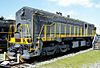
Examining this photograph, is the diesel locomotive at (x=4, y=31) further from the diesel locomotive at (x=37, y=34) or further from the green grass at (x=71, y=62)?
the green grass at (x=71, y=62)

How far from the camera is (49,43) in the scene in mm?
17734

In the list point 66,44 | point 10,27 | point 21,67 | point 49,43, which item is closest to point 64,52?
point 66,44

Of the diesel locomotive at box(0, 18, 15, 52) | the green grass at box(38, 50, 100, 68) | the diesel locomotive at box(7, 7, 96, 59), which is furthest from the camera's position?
the diesel locomotive at box(0, 18, 15, 52)

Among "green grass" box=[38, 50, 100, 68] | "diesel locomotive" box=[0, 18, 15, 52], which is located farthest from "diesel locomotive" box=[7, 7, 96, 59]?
"diesel locomotive" box=[0, 18, 15, 52]

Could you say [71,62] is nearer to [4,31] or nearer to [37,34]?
[37,34]

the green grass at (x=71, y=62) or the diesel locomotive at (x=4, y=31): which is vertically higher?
the diesel locomotive at (x=4, y=31)

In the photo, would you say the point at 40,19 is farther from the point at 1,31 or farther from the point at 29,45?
the point at 1,31

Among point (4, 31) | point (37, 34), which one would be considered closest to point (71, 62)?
point (37, 34)

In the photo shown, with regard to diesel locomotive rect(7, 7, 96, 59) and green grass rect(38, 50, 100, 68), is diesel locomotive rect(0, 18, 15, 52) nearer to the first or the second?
diesel locomotive rect(7, 7, 96, 59)

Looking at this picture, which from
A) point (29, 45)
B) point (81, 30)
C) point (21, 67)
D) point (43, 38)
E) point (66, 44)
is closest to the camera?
point (21, 67)

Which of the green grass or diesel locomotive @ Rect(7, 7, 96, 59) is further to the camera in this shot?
diesel locomotive @ Rect(7, 7, 96, 59)

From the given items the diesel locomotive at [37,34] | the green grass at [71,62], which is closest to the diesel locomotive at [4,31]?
the diesel locomotive at [37,34]

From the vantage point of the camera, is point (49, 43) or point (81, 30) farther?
point (81, 30)

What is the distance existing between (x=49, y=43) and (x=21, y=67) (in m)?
4.73
